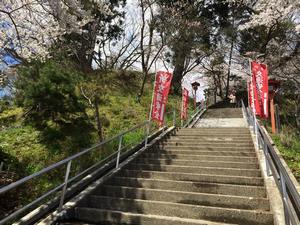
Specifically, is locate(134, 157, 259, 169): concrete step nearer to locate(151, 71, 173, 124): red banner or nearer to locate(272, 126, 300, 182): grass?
locate(272, 126, 300, 182): grass

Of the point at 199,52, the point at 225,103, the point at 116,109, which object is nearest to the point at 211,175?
the point at 116,109

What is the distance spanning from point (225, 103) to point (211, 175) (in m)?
21.6

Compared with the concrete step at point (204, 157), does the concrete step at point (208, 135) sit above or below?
above

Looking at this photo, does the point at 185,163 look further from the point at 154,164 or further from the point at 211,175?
the point at 211,175

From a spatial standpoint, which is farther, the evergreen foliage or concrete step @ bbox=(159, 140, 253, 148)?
the evergreen foliage

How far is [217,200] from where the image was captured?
542 cm

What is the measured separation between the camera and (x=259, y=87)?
10.7 m

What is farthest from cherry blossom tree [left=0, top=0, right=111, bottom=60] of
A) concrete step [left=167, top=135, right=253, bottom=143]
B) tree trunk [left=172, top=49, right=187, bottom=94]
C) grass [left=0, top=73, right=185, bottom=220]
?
tree trunk [left=172, top=49, right=187, bottom=94]

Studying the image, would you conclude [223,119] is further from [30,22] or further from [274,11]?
[30,22]

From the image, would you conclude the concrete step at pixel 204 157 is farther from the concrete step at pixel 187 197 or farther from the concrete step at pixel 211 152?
the concrete step at pixel 187 197

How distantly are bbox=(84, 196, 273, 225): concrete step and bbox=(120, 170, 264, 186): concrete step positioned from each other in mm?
1426

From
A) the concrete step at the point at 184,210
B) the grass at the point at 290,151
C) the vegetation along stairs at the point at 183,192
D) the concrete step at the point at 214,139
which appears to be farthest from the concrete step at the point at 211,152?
the concrete step at the point at 184,210

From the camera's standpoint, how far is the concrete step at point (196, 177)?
20.3ft

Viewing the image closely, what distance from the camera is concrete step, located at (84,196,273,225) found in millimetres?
4727
